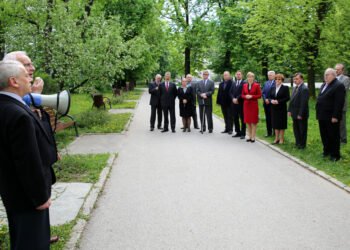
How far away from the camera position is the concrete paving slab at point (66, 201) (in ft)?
14.8

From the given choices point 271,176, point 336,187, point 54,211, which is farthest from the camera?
point 271,176

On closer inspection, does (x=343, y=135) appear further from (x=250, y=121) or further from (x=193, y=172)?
(x=193, y=172)

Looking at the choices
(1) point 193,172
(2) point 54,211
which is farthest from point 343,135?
(2) point 54,211

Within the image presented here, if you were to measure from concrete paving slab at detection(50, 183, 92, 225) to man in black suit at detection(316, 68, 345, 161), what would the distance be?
17.9ft

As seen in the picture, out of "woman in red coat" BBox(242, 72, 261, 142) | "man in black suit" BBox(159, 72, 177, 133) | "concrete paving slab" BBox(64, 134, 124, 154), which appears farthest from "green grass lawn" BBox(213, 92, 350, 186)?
"concrete paving slab" BBox(64, 134, 124, 154)

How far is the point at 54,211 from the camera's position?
4715mm

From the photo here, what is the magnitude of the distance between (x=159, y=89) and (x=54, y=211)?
828 centimetres

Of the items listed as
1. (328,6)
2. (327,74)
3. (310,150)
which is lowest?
(310,150)

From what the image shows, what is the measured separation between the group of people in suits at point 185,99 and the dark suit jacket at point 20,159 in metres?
9.46

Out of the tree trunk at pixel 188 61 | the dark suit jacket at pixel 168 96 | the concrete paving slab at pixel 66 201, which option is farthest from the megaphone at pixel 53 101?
the tree trunk at pixel 188 61

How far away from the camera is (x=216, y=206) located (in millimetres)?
4953

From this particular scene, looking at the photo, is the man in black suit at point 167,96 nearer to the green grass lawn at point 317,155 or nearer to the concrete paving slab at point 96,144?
the concrete paving slab at point 96,144

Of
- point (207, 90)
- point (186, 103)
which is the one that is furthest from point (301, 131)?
point (186, 103)

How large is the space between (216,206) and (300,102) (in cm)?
510
